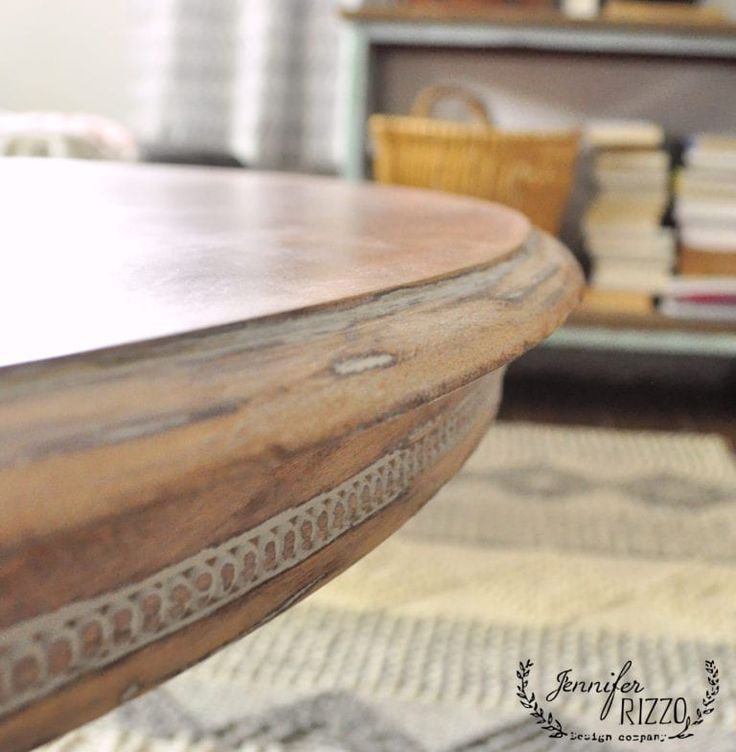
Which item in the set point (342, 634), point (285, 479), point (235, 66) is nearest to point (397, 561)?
point (342, 634)

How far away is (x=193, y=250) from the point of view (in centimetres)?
36

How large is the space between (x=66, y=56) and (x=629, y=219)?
1.15 meters

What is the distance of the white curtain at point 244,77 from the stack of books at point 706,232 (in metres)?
0.66

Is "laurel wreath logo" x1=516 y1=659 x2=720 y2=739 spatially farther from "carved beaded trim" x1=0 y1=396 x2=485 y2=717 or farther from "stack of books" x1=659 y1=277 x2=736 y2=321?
"stack of books" x1=659 y1=277 x2=736 y2=321

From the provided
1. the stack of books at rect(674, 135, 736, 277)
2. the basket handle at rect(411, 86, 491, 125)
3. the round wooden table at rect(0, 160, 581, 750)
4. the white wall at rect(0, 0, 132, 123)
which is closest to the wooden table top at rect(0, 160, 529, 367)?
the round wooden table at rect(0, 160, 581, 750)

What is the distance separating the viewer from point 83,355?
19 centimetres

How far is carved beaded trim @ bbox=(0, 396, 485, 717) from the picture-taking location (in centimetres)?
18

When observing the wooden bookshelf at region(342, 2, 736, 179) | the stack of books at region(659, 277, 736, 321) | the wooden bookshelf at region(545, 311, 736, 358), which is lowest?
the wooden bookshelf at region(545, 311, 736, 358)

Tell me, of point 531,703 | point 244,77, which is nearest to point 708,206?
point 244,77

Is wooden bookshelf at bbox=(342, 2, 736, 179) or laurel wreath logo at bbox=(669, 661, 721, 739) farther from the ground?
wooden bookshelf at bbox=(342, 2, 736, 179)

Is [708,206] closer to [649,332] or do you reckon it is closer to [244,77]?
Result: [649,332]

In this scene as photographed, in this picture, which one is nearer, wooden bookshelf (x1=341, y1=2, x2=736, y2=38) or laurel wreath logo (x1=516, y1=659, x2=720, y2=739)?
laurel wreath logo (x1=516, y1=659, x2=720, y2=739)

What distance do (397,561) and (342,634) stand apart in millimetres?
184

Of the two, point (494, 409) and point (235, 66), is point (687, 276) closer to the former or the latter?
point (235, 66)
